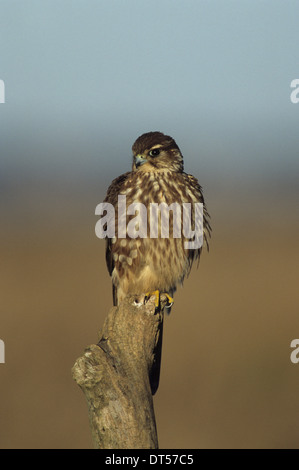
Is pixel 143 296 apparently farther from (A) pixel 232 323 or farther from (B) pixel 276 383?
(A) pixel 232 323

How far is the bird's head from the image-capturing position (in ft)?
14.5

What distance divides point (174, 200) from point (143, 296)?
80 cm

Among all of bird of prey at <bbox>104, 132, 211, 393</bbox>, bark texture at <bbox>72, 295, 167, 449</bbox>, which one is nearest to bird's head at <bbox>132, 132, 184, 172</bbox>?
bird of prey at <bbox>104, 132, 211, 393</bbox>

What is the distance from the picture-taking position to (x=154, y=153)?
4438mm

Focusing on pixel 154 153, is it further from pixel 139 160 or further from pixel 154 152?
pixel 139 160

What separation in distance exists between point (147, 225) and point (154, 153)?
25.9 inches

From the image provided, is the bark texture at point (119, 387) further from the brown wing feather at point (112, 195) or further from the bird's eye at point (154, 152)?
the bird's eye at point (154, 152)

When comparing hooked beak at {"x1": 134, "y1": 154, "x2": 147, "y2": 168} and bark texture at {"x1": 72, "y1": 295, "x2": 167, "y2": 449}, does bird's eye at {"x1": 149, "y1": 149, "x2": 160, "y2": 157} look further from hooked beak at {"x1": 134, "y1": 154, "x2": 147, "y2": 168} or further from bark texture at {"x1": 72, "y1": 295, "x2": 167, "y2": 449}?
bark texture at {"x1": 72, "y1": 295, "x2": 167, "y2": 449}

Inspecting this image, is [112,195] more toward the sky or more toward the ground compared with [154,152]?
more toward the ground

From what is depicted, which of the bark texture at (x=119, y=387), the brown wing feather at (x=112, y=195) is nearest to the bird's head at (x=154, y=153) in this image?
the brown wing feather at (x=112, y=195)

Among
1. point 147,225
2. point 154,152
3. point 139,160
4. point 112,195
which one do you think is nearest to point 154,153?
point 154,152

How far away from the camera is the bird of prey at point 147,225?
4117 millimetres

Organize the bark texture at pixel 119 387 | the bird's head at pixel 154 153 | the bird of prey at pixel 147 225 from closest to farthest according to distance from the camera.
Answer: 1. the bark texture at pixel 119 387
2. the bird of prey at pixel 147 225
3. the bird's head at pixel 154 153
